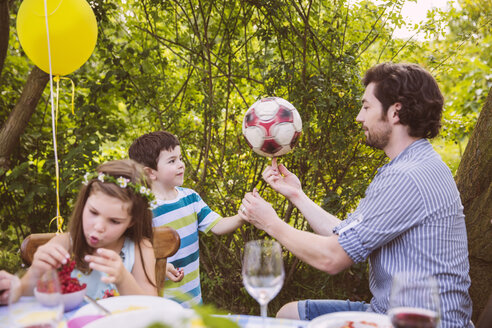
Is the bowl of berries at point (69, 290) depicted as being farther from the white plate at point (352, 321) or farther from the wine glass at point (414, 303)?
the wine glass at point (414, 303)

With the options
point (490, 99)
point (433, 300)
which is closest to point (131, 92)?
point (490, 99)

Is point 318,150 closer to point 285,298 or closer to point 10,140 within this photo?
point 285,298

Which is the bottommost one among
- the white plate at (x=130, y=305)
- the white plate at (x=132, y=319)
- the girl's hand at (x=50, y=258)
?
the white plate at (x=130, y=305)

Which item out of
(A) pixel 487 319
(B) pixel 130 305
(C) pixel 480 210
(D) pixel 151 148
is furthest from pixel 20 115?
(A) pixel 487 319

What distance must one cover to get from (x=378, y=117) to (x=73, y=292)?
1562mm

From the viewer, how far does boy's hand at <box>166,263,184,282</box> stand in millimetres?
2262

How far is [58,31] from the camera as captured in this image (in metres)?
2.68

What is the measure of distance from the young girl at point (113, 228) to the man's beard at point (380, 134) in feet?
3.73

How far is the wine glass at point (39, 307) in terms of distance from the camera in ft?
3.28

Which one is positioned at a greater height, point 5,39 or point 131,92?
point 5,39

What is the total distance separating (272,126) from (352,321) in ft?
3.93

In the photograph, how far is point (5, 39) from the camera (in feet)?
11.8

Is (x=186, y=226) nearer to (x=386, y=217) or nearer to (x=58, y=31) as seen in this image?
(x=386, y=217)

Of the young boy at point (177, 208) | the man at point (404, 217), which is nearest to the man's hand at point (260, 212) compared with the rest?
the man at point (404, 217)
